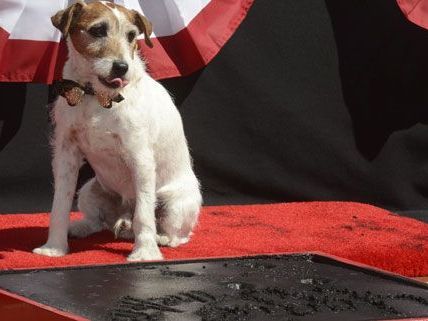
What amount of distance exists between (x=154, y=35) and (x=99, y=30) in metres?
1.10

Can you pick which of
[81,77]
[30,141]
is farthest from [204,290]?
[30,141]

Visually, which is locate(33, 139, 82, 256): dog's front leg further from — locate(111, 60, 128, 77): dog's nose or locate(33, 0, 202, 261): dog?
locate(111, 60, 128, 77): dog's nose

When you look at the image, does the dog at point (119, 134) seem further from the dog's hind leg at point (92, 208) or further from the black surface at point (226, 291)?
the black surface at point (226, 291)

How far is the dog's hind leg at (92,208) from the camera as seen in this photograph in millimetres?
3902

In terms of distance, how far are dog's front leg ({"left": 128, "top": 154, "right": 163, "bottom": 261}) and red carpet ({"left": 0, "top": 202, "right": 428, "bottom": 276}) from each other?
0.30 ft

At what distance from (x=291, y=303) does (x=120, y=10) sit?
1.26m

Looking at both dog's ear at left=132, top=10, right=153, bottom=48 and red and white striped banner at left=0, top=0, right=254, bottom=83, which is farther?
red and white striped banner at left=0, top=0, right=254, bottom=83

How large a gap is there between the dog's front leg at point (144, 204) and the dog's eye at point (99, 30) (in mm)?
426

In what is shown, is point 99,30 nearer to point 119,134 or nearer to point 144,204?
point 119,134

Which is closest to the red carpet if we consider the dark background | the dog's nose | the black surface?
the dark background

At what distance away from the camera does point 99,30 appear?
340 cm

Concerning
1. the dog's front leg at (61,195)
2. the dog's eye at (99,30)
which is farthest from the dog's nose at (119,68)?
the dog's front leg at (61,195)

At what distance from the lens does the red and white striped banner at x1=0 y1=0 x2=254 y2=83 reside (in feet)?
14.0

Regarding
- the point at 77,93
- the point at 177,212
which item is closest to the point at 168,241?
the point at 177,212
